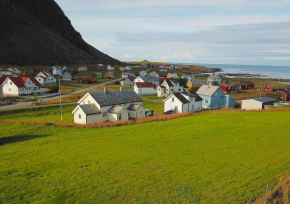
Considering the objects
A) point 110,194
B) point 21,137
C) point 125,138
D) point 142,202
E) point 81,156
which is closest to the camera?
point 142,202

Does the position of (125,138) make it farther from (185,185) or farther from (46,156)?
(185,185)

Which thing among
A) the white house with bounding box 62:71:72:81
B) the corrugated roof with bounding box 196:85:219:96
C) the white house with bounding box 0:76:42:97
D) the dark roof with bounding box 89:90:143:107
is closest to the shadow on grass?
the dark roof with bounding box 89:90:143:107

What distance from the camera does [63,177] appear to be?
17.6 metres

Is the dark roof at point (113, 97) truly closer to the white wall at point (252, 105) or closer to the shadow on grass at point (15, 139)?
the shadow on grass at point (15, 139)

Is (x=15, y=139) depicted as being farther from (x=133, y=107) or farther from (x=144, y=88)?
(x=144, y=88)

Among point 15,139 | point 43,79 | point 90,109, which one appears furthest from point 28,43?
point 15,139

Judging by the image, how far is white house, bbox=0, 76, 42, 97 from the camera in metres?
68.4

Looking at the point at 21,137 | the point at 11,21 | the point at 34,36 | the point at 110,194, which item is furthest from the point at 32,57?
the point at 110,194

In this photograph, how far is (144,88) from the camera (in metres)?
80.6

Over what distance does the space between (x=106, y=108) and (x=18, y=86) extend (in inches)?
1505

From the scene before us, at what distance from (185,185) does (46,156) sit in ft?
42.1

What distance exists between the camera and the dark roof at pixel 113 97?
41719mm

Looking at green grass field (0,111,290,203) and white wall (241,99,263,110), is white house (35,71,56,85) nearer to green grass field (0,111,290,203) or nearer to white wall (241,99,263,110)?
green grass field (0,111,290,203)

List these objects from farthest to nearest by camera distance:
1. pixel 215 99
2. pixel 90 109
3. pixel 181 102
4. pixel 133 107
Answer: pixel 215 99, pixel 181 102, pixel 133 107, pixel 90 109
